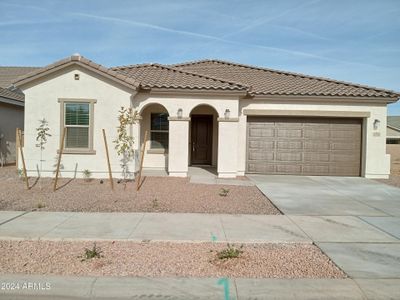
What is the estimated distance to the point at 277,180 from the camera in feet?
43.5

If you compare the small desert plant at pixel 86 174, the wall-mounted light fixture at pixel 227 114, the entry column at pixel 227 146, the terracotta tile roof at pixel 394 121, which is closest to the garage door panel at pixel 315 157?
the entry column at pixel 227 146

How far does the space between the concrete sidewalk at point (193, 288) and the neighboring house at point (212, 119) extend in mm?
8484

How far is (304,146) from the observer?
48.8 feet

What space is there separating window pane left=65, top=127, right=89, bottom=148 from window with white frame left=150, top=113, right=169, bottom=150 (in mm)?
3635

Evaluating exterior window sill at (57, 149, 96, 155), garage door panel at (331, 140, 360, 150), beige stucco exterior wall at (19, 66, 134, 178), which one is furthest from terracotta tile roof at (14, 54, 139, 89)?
garage door panel at (331, 140, 360, 150)

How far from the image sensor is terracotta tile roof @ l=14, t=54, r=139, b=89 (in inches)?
479

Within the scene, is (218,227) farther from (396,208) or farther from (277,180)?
(277,180)

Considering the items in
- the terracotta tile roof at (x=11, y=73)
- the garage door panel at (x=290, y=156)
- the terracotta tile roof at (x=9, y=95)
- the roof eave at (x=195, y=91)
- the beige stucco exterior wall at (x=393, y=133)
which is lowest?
the garage door panel at (x=290, y=156)

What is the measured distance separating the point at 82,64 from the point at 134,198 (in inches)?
235

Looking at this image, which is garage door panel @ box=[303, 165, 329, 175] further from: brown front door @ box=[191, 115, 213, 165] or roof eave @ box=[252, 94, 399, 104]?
brown front door @ box=[191, 115, 213, 165]

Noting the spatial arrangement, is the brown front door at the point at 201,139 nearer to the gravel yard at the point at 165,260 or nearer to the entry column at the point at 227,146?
the entry column at the point at 227,146

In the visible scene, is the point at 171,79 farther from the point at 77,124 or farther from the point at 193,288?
the point at 193,288

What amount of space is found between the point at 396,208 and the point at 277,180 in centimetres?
499

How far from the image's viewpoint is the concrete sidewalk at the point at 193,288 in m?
3.98
